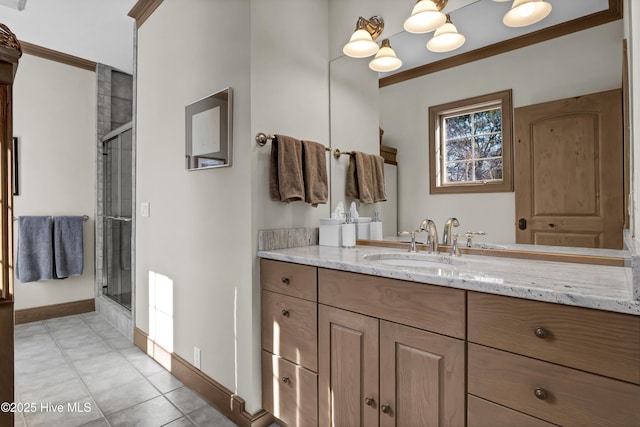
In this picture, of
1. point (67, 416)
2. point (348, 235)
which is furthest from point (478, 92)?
point (67, 416)

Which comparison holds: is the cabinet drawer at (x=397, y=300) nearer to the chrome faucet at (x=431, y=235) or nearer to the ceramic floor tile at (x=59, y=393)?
the chrome faucet at (x=431, y=235)

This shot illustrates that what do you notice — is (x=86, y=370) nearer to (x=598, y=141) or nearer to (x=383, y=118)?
(x=383, y=118)

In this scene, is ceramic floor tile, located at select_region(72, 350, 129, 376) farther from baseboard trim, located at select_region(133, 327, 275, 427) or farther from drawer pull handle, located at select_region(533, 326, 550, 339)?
drawer pull handle, located at select_region(533, 326, 550, 339)

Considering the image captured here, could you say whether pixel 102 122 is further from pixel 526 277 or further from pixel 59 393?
pixel 526 277

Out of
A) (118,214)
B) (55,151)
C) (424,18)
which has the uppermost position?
(424,18)

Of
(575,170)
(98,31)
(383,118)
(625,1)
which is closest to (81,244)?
(98,31)

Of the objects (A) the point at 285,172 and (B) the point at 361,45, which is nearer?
(A) the point at 285,172

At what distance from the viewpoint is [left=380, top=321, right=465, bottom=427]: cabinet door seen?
1061 millimetres

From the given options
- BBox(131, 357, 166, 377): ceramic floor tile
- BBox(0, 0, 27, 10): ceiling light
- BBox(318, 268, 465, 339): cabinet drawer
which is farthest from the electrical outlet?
Answer: BBox(0, 0, 27, 10): ceiling light

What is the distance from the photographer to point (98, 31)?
292 centimetres

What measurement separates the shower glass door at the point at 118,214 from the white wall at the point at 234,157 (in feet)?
2.74

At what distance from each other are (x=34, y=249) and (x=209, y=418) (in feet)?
8.53

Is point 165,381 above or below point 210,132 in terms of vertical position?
below

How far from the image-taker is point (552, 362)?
0.89 meters
